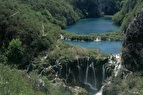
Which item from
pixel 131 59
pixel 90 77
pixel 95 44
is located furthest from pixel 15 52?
pixel 95 44

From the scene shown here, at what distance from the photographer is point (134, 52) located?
49094mm

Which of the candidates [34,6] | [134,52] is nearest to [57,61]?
[134,52]

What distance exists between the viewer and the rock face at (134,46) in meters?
48.6

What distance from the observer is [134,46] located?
162ft

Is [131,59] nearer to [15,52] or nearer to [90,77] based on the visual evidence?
[90,77]

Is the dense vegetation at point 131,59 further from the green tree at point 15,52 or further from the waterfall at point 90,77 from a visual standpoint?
the green tree at point 15,52

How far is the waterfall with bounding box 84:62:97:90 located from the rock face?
435 centimetres

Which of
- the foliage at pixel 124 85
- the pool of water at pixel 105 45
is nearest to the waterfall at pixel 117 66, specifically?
the foliage at pixel 124 85

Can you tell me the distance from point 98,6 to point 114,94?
8479cm

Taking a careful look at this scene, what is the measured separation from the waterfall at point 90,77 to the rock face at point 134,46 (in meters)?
4.35

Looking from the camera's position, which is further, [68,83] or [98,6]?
[98,6]

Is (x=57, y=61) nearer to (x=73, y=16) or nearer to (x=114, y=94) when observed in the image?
(x=114, y=94)

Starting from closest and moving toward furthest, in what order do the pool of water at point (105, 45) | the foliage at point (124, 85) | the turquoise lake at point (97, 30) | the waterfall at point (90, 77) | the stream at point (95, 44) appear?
the foliage at point (124, 85) → the waterfall at point (90, 77) → the stream at point (95, 44) → the pool of water at point (105, 45) → the turquoise lake at point (97, 30)

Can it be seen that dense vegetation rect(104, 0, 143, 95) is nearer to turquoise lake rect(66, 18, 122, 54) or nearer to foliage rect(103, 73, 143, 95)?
foliage rect(103, 73, 143, 95)
